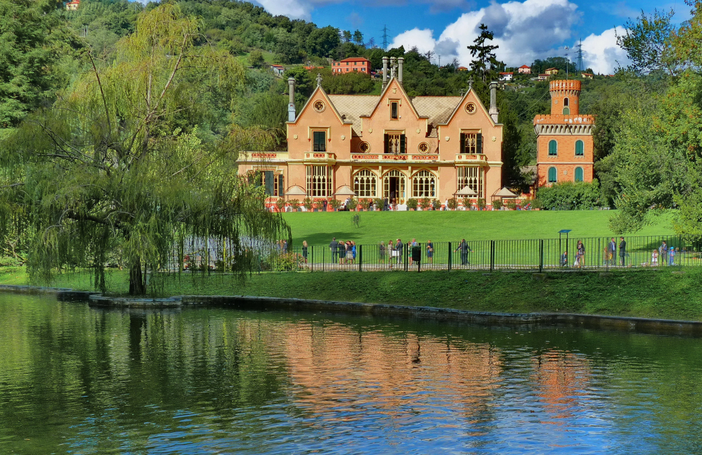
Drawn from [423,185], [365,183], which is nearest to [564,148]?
[423,185]

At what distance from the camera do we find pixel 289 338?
63.3 feet

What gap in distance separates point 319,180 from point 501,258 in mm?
33145

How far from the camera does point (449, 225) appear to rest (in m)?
49.4

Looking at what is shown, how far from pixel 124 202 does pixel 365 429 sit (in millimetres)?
14528

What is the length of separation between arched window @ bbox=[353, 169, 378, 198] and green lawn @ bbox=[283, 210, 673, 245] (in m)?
13.1

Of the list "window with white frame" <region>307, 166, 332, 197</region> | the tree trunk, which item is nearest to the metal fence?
the tree trunk

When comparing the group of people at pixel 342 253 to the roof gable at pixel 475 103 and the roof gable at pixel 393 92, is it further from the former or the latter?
the roof gable at pixel 393 92

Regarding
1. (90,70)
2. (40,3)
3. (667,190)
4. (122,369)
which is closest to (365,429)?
(122,369)

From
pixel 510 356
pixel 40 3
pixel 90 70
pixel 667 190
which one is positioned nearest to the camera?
pixel 510 356

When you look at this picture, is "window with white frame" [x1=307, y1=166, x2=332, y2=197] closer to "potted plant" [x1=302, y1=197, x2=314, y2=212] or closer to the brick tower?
"potted plant" [x1=302, y1=197, x2=314, y2=212]

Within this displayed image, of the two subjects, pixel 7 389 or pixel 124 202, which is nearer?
pixel 7 389

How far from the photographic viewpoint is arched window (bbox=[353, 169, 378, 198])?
6650 centimetres

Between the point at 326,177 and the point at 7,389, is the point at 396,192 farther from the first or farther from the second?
the point at 7,389

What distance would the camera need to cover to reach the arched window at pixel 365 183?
66500mm
